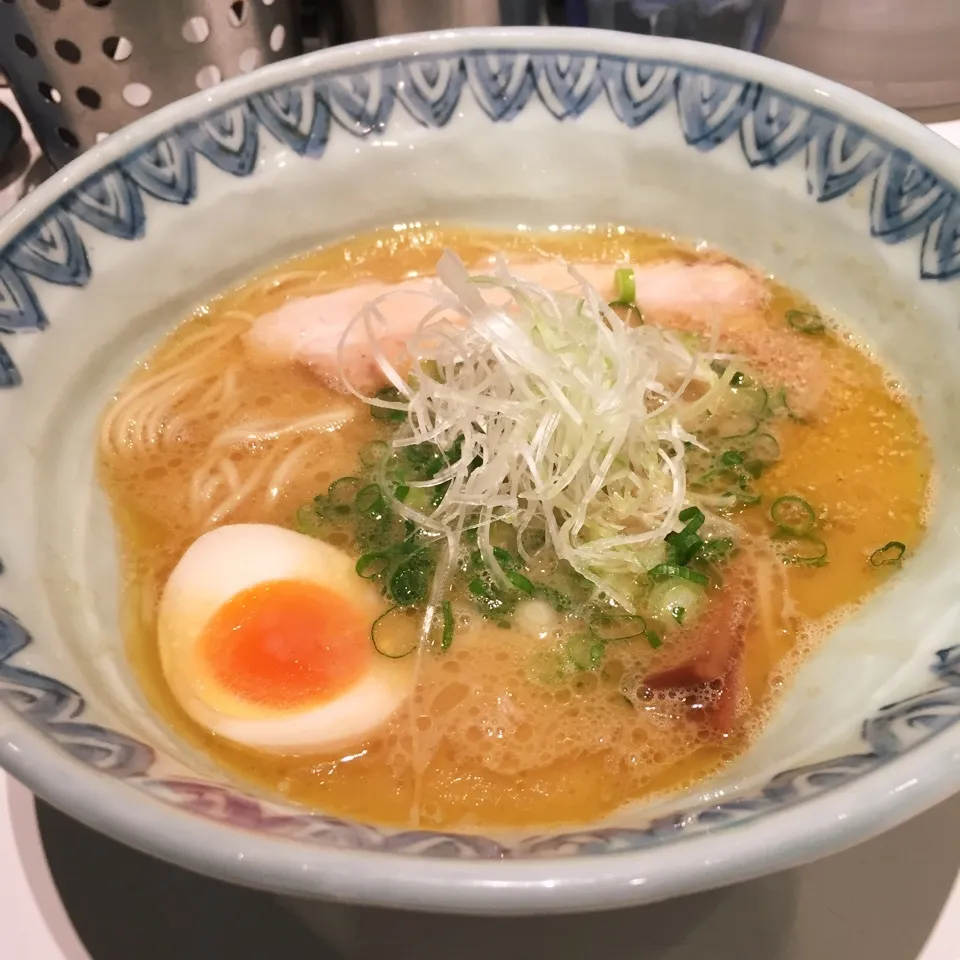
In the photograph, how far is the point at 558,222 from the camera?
202cm

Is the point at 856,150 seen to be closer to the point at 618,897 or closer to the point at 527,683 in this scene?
the point at 527,683

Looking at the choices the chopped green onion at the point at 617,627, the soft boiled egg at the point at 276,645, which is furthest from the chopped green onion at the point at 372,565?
the chopped green onion at the point at 617,627

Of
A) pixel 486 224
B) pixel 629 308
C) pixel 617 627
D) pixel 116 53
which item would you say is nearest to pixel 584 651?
pixel 617 627

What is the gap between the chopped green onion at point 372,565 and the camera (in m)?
1.45

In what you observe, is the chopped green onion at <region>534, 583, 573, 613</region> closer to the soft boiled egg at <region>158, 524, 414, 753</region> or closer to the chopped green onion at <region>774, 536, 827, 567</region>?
the soft boiled egg at <region>158, 524, 414, 753</region>

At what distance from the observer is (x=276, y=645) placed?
134 cm

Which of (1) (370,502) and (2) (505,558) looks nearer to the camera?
(2) (505,558)

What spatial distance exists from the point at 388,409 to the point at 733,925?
1.03m

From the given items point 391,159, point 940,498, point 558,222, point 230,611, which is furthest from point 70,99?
point 940,498

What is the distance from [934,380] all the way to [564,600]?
2.50 feet

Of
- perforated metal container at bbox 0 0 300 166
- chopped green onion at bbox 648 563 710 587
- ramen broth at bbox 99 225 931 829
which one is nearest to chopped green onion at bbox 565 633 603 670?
ramen broth at bbox 99 225 931 829

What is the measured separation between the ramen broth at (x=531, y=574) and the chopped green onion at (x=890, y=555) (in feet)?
0.05

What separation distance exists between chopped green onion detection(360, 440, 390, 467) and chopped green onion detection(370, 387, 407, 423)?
0.06 metres

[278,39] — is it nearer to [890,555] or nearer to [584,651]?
[584,651]
